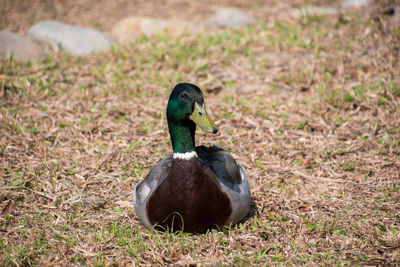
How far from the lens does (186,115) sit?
299cm

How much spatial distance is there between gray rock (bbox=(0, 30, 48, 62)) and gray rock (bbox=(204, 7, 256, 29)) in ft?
9.20

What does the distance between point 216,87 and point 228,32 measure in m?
1.69

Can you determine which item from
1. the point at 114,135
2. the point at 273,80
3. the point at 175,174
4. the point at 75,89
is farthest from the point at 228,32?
the point at 175,174

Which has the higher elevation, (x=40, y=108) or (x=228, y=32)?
(x=228, y=32)

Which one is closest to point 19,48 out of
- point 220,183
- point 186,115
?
point 186,115

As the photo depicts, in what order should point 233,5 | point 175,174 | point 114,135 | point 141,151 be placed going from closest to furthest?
1. point 175,174
2. point 141,151
3. point 114,135
4. point 233,5

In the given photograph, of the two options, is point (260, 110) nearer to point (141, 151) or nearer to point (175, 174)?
point (141, 151)

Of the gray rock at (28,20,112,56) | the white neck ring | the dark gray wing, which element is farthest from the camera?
the gray rock at (28,20,112,56)

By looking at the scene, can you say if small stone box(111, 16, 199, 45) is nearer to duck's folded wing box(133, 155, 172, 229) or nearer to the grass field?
the grass field

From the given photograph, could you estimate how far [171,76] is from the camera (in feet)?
18.3

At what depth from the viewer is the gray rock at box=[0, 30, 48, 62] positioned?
19.2 feet

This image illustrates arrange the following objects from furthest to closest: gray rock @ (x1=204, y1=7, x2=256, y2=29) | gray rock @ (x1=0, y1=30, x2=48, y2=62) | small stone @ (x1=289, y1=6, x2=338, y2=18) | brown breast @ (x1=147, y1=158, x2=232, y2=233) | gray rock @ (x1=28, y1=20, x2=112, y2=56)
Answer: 1. gray rock @ (x1=204, y1=7, x2=256, y2=29)
2. small stone @ (x1=289, y1=6, x2=338, y2=18)
3. gray rock @ (x1=28, y1=20, x2=112, y2=56)
4. gray rock @ (x1=0, y1=30, x2=48, y2=62)
5. brown breast @ (x1=147, y1=158, x2=232, y2=233)

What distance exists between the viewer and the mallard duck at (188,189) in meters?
2.88

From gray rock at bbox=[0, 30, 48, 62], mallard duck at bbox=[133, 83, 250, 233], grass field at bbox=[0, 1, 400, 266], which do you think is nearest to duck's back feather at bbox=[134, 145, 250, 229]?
mallard duck at bbox=[133, 83, 250, 233]
